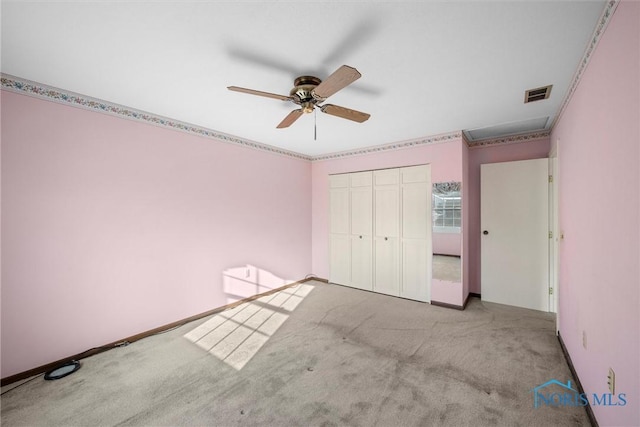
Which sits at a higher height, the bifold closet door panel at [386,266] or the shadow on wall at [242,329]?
the bifold closet door panel at [386,266]

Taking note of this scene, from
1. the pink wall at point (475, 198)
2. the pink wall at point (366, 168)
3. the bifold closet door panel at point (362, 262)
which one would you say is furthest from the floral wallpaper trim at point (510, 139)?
the bifold closet door panel at point (362, 262)

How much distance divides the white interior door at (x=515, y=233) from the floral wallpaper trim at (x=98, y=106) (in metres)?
3.73

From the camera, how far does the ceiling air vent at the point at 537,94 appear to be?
223 cm

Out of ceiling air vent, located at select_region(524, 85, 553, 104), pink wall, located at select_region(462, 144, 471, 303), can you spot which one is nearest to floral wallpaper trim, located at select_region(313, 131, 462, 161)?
pink wall, located at select_region(462, 144, 471, 303)

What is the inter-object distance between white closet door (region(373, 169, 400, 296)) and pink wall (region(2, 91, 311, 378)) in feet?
6.71

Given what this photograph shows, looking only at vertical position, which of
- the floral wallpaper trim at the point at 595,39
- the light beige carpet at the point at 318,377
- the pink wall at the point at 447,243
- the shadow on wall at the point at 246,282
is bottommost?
the light beige carpet at the point at 318,377

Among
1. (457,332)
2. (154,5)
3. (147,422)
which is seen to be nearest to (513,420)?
(457,332)

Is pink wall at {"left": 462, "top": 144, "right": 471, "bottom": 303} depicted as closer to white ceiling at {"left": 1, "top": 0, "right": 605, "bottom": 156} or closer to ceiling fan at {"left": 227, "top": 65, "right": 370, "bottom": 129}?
white ceiling at {"left": 1, "top": 0, "right": 605, "bottom": 156}

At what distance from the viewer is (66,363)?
87.0 inches

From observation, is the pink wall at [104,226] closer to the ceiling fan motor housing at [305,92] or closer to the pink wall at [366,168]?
the pink wall at [366,168]

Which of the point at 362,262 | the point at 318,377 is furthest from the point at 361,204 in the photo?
the point at 318,377

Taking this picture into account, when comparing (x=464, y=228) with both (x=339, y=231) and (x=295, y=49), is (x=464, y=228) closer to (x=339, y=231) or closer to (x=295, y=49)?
(x=339, y=231)

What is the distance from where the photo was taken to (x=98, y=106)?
7.93 ft

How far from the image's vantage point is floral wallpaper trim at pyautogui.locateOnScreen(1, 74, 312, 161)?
2.04 metres
